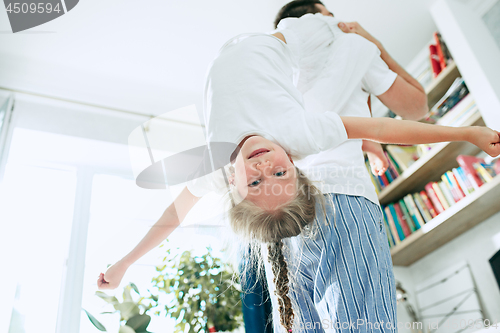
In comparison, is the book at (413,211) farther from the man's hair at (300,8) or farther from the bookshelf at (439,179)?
the man's hair at (300,8)

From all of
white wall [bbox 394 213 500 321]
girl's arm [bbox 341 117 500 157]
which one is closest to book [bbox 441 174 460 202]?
white wall [bbox 394 213 500 321]

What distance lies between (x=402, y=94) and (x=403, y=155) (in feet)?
3.57

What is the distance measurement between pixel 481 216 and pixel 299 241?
135 cm

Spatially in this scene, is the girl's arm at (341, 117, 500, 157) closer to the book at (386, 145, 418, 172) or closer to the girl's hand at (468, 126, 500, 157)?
the girl's hand at (468, 126, 500, 157)

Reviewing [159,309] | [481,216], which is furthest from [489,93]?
[159,309]

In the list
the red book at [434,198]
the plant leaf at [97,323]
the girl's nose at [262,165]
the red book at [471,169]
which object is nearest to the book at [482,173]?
the red book at [471,169]

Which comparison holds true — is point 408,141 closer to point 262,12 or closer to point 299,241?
point 299,241

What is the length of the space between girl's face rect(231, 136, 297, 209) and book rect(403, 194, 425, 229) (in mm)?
1404

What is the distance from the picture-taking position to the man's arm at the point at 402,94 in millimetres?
1303

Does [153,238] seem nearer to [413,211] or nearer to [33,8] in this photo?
[413,211]

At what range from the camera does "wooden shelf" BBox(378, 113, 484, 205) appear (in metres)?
1.95

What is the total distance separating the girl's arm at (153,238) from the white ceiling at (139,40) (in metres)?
1.47

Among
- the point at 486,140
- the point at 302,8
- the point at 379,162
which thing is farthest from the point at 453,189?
the point at 302,8

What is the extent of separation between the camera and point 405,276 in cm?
241
